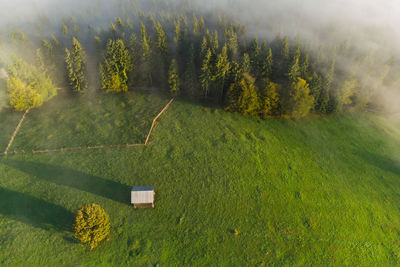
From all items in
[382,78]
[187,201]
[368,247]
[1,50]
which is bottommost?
[368,247]

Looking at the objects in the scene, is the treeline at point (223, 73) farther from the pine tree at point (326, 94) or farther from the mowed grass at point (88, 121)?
the mowed grass at point (88, 121)

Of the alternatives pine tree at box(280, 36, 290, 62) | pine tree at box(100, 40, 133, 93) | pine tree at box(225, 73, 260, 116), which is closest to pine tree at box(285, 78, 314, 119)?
pine tree at box(225, 73, 260, 116)

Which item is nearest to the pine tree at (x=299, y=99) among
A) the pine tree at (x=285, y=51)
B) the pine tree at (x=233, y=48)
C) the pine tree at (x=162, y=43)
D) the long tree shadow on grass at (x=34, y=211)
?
the pine tree at (x=285, y=51)

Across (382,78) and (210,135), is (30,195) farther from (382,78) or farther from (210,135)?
(382,78)

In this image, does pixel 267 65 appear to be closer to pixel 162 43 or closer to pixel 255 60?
pixel 255 60

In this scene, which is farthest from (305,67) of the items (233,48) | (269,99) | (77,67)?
(77,67)

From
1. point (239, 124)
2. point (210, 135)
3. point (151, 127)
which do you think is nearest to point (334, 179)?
point (239, 124)

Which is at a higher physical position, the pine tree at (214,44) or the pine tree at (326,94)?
the pine tree at (214,44)
